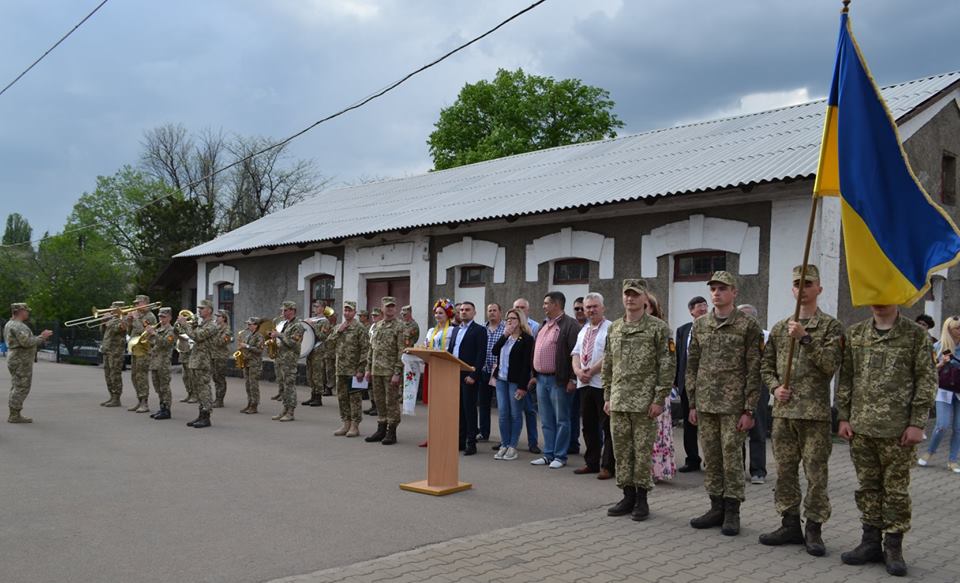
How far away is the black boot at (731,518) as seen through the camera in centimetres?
636

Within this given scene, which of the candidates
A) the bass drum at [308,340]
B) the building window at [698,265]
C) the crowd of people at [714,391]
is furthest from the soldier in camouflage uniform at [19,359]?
the building window at [698,265]

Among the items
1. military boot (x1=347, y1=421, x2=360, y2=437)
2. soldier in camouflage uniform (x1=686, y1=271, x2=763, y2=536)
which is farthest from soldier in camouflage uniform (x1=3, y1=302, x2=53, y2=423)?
soldier in camouflage uniform (x1=686, y1=271, x2=763, y2=536)

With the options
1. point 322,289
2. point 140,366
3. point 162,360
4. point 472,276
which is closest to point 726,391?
point 162,360

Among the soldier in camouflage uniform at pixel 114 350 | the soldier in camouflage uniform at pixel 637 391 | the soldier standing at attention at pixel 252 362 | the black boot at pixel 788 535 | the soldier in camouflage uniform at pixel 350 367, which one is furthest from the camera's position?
the soldier in camouflage uniform at pixel 114 350

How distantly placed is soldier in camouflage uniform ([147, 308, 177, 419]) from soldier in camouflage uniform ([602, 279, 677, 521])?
883 cm

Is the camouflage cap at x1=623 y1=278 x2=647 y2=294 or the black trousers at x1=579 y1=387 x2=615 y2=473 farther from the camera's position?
the black trousers at x1=579 y1=387 x2=615 y2=473

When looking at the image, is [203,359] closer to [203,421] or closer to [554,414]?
[203,421]

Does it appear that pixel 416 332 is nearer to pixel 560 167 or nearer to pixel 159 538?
pixel 159 538

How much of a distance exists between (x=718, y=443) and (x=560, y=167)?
1268 cm

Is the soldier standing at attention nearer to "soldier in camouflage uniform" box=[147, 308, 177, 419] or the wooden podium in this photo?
"soldier in camouflage uniform" box=[147, 308, 177, 419]

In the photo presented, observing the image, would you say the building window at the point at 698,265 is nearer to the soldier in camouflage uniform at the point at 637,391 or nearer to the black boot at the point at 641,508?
the soldier in camouflage uniform at the point at 637,391

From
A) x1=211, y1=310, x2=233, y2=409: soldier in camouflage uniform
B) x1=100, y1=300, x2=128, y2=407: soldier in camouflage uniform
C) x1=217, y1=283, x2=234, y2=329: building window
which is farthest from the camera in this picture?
x1=217, y1=283, x2=234, y2=329: building window

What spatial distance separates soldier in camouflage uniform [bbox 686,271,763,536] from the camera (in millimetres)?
6281

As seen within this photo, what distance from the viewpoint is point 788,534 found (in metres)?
6.05
